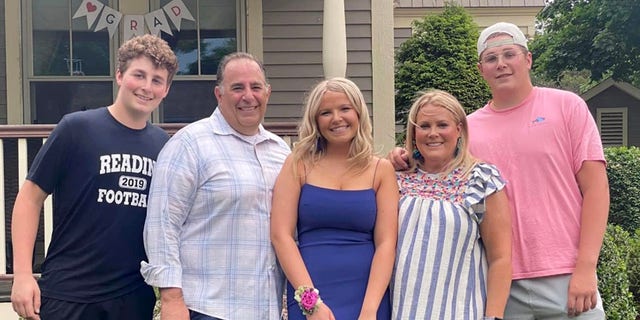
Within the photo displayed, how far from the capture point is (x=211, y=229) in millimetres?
2453

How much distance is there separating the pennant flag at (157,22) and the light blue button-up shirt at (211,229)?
175 inches

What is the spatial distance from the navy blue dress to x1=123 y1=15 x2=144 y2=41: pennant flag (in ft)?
15.4

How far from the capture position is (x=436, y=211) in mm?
2465

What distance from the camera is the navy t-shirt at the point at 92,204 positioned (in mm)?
2541

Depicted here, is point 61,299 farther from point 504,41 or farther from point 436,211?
point 504,41

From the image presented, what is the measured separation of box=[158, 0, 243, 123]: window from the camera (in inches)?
266

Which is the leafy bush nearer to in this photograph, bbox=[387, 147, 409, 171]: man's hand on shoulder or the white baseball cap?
the white baseball cap

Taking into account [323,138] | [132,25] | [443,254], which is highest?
Result: [132,25]

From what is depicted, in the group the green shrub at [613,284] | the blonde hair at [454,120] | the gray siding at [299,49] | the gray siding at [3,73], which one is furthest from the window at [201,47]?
the blonde hair at [454,120]

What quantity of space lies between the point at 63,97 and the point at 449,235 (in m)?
Result: 5.14

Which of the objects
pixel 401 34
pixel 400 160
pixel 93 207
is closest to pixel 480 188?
pixel 400 160

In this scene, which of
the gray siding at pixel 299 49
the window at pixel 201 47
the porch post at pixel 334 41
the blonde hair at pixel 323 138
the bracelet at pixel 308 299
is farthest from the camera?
the window at pixel 201 47

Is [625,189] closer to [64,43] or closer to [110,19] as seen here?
[110,19]

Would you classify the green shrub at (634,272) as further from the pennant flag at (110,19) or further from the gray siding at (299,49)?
the pennant flag at (110,19)
